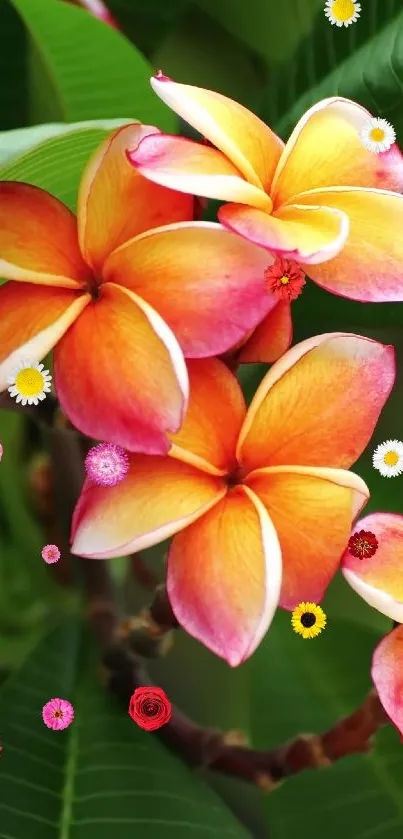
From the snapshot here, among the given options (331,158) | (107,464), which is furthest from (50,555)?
(331,158)

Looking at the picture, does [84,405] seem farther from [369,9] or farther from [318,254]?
[369,9]

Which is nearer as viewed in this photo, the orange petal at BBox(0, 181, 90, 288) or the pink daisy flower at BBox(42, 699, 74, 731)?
the orange petal at BBox(0, 181, 90, 288)

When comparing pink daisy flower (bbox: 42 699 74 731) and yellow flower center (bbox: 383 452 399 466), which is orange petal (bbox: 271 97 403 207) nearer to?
yellow flower center (bbox: 383 452 399 466)

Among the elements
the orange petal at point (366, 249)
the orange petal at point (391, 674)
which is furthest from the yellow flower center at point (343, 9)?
the orange petal at point (391, 674)

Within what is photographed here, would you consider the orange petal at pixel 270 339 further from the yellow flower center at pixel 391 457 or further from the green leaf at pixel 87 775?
the green leaf at pixel 87 775

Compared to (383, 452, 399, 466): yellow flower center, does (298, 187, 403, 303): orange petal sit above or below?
above

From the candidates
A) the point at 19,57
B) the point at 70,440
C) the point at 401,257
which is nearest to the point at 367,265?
the point at 401,257

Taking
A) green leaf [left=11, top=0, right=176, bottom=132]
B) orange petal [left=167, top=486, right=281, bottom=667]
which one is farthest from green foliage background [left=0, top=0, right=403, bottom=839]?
orange petal [left=167, top=486, right=281, bottom=667]
